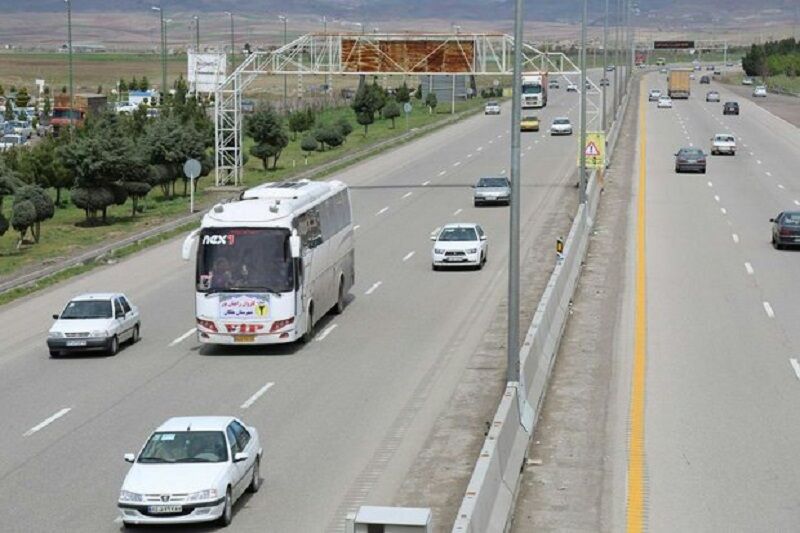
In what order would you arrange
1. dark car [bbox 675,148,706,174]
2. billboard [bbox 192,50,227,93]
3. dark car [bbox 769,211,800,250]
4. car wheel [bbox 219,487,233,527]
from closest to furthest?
car wheel [bbox 219,487,233,527]
dark car [bbox 769,211,800,250]
dark car [bbox 675,148,706,174]
billboard [bbox 192,50,227,93]

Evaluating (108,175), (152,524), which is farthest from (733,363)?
(108,175)

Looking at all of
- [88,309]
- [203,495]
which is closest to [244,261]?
[88,309]

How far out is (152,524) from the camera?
61.3 feet

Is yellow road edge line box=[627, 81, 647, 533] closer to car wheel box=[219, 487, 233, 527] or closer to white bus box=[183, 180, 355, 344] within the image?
car wheel box=[219, 487, 233, 527]

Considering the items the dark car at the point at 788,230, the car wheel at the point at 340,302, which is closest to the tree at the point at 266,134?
the dark car at the point at 788,230

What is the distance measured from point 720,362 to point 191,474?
13.7 meters

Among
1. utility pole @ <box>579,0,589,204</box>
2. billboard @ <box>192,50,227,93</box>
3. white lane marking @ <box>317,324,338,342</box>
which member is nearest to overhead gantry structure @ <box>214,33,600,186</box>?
utility pole @ <box>579,0,589,204</box>

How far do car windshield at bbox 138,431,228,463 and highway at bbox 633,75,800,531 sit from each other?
5.38 metres

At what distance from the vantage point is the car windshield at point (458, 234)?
4450cm

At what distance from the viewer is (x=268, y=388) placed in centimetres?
2836

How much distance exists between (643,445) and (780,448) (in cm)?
197

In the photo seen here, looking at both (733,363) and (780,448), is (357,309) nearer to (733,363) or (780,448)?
(733,363)

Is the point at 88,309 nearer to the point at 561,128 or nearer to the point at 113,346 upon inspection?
the point at 113,346

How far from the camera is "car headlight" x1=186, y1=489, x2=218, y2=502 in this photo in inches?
726
